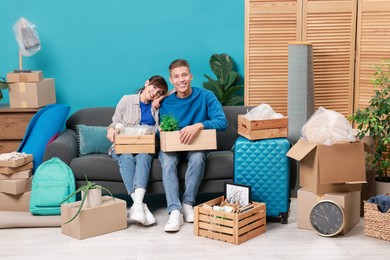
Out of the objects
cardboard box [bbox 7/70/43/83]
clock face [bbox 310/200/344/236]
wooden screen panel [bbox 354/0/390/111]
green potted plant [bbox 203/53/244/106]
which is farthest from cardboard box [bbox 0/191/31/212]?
wooden screen panel [bbox 354/0/390/111]

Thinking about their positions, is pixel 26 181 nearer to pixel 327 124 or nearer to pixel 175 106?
pixel 175 106

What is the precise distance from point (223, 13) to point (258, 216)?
72.0 inches

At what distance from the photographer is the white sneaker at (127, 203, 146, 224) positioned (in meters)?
3.83

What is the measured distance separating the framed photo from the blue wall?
1.38m

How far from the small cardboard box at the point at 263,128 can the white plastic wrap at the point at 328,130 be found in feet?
0.63

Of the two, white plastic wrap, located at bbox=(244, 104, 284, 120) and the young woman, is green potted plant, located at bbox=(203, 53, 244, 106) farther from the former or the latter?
white plastic wrap, located at bbox=(244, 104, 284, 120)

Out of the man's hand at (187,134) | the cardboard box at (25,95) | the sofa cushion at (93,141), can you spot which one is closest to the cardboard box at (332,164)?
the man's hand at (187,134)

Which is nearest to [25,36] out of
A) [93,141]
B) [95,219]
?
[93,141]

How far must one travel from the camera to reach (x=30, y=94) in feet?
14.7

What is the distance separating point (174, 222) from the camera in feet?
12.4

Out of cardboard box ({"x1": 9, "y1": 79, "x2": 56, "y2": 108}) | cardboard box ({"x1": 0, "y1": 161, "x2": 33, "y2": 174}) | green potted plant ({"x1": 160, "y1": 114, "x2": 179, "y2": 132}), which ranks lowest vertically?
cardboard box ({"x1": 0, "y1": 161, "x2": 33, "y2": 174})

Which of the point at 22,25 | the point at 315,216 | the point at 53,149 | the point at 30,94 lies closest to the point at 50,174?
the point at 53,149

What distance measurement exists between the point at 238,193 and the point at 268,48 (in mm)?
1488

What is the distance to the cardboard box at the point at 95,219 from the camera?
145 inches
